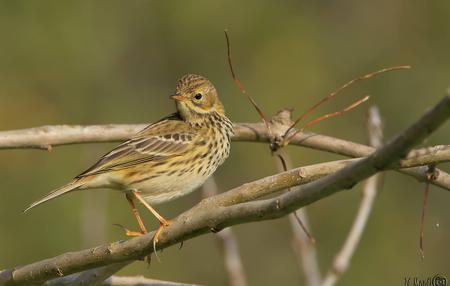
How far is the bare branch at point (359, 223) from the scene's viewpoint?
5.04 meters

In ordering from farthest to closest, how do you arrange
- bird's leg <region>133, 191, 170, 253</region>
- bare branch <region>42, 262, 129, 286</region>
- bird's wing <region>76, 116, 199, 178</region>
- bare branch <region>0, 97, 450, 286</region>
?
bird's wing <region>76, 116, 199, 178</region> → bare branch <region>42, 262, 129, 286</region> → bird's leg <region>133, 191, 170, 253</region> → bare branch <region>0, 97, 450, 286</region>

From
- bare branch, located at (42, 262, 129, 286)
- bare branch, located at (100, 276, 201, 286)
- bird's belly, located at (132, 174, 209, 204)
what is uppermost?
bird's belly, located at (132, 174, 209, 204)

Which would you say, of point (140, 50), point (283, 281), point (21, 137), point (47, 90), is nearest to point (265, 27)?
point (140, 50)

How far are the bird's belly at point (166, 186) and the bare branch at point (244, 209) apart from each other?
5.86ft

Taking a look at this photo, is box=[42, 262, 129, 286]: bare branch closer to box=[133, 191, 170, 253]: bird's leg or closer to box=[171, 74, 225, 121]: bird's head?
box=[133, 191, 170, 253]: bird's leg

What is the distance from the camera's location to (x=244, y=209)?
4145 mm

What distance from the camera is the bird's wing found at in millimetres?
6800

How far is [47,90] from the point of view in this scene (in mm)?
13797

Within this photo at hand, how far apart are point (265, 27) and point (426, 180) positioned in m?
10.7

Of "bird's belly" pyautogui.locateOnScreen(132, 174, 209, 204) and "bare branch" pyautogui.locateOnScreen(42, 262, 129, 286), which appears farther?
"bird's belly" pyautogui.locateOnScreen(132, 174, 209, 204)

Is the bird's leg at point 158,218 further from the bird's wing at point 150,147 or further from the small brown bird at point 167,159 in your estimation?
the bird's wing at point 150,147

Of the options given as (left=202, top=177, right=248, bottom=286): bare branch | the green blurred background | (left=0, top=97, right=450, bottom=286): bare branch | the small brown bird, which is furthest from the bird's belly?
the green blurred background

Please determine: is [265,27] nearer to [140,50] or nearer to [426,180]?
[140,50]

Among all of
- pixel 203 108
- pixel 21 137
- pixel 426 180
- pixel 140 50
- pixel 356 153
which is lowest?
pixel 426 180
